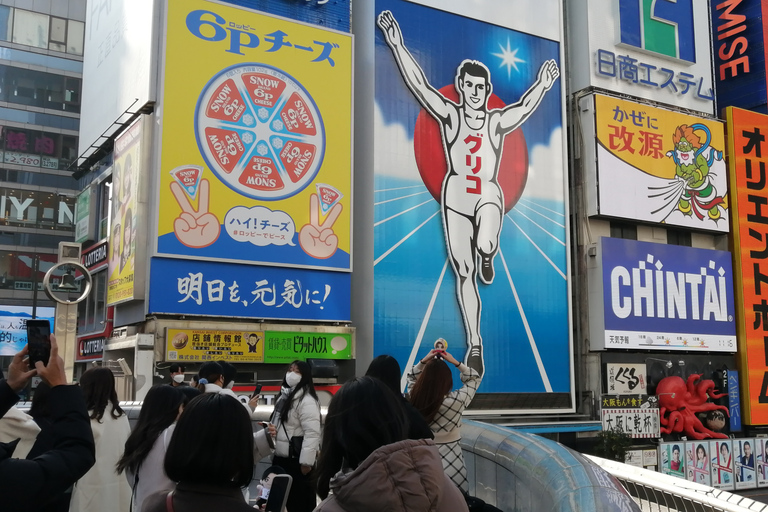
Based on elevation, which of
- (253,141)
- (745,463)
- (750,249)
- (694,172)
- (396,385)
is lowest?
(745,463)

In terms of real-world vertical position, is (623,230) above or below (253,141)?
below

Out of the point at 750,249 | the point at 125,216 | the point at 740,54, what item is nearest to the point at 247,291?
the point at 125,216

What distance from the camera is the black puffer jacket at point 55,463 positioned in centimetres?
222

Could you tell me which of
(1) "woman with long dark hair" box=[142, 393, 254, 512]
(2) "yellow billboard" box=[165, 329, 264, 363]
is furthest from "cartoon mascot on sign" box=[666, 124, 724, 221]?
(1) "woman with long dark hair" box=[142, 393, 254, 512]

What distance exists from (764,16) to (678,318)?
34.3 feet

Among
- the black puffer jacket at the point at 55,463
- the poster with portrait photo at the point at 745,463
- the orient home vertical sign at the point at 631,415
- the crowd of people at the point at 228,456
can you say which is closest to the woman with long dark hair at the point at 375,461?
the crowd of people at the point at 228,456

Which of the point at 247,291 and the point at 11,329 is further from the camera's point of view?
the point at 11,329

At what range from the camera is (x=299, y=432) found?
6258 millimetres

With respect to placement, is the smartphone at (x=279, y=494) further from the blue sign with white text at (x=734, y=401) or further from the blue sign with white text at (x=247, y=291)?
the blue sign with white text at (x=734, y=401)

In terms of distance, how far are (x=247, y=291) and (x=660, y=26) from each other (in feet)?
51.8

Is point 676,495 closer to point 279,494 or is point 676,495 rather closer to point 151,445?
point 279,494

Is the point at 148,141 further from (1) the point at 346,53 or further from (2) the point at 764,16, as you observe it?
(2) the point at 764,16

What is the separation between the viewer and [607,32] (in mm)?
23312

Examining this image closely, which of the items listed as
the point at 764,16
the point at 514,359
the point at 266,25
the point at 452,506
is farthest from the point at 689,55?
the point at 452,506
